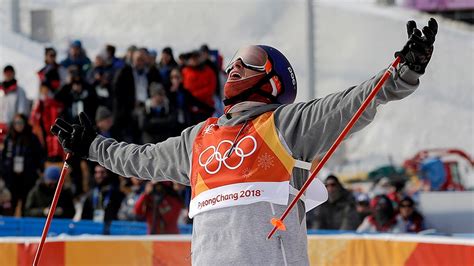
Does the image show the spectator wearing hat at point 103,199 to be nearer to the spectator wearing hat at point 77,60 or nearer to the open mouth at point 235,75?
the spectator wearing hat at point 77,60

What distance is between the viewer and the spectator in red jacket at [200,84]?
13352mm

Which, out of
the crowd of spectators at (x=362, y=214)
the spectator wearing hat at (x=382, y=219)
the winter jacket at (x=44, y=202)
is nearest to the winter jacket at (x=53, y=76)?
the winter jacket at (x=44, y=202)

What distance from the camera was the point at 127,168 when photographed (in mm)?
5465

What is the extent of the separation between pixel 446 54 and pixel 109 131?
16.6m

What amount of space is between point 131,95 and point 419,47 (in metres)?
9.34

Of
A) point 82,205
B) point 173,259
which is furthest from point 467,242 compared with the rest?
point 82,205

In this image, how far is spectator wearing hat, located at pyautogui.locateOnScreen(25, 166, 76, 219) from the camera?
11930 millimetres

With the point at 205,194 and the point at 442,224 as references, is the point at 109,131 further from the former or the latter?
the point at 205,194

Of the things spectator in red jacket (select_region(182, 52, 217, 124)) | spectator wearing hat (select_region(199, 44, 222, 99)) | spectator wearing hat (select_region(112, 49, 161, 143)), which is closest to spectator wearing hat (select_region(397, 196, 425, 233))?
spectator in red jacket (select_region(182, 52, 217, 124))

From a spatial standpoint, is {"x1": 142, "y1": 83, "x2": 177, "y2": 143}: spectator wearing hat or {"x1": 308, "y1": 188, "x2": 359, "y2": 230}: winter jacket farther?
{"x1": 142, "y1": 83, "x2": 177, "y2": 143}: spectator wearing hat

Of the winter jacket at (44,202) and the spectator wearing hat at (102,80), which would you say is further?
the spectator wearing hat at (102,80)

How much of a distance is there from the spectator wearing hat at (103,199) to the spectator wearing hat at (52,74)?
1.85m

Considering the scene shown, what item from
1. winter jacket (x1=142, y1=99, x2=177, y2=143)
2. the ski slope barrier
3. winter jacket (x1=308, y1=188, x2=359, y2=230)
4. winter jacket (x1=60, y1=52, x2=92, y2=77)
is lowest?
winter jacket (x1=308, y1=188, x2=359, y2=230)

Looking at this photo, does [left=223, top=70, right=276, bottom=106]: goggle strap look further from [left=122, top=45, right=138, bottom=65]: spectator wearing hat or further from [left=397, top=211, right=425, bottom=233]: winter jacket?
[left=122, top=45, right=138, bottom=65]: spectator wearing hat
